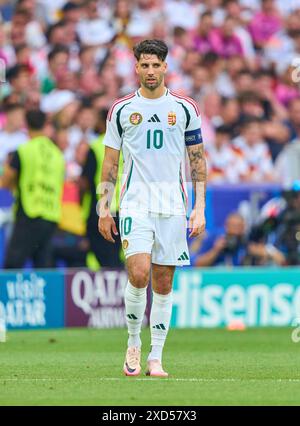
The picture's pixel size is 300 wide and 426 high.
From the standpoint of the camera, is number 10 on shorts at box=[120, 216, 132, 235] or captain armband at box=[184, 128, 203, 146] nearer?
number 10 on shorts at box=[120, 216, 132, 235]

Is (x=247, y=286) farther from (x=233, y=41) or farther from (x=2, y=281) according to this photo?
(x=233, y=41)

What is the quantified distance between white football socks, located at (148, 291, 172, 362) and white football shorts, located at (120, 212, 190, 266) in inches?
11.7

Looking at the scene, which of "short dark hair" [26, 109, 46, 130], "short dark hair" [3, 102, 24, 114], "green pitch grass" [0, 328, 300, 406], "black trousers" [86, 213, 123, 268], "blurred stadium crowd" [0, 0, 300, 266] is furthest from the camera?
"blurred stadium crowd" [0, 0, 300, 266]

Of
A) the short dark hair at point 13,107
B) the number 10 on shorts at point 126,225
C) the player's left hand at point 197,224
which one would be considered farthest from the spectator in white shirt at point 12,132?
the player's left hand at point 197,224

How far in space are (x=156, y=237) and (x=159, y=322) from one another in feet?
2.10

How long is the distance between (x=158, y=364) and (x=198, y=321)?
6.26 m

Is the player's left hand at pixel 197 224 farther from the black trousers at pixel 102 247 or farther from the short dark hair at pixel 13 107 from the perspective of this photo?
the short dark hair at pixel 13 107

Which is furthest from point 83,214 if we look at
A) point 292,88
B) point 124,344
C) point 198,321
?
point 292,88

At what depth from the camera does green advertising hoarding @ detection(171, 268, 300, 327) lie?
53.4 ft

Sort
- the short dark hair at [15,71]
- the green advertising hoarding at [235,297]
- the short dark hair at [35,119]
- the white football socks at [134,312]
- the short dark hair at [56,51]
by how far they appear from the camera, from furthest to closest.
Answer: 1. the short dark hair at [56,51]
2. the short dark hair at [15,71]
3. the green advertising hoarding at [235,297]
4. the short dark hair at [35,119]
5. the white football socks at [134,312]

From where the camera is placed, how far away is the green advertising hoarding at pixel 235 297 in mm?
16266

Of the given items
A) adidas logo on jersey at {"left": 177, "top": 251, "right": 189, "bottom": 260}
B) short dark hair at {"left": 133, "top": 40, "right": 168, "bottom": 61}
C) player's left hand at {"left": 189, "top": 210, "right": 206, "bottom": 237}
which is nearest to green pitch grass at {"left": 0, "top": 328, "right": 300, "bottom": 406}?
adidas logo on jersey at {"left": 177, "top": 251, "right": 189, "bottom": 260}

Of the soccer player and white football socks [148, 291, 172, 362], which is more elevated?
the soccer player

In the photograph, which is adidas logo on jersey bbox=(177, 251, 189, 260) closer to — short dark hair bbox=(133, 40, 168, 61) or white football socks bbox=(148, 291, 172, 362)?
white football socks bbox=(148, 291, 172, 362)
